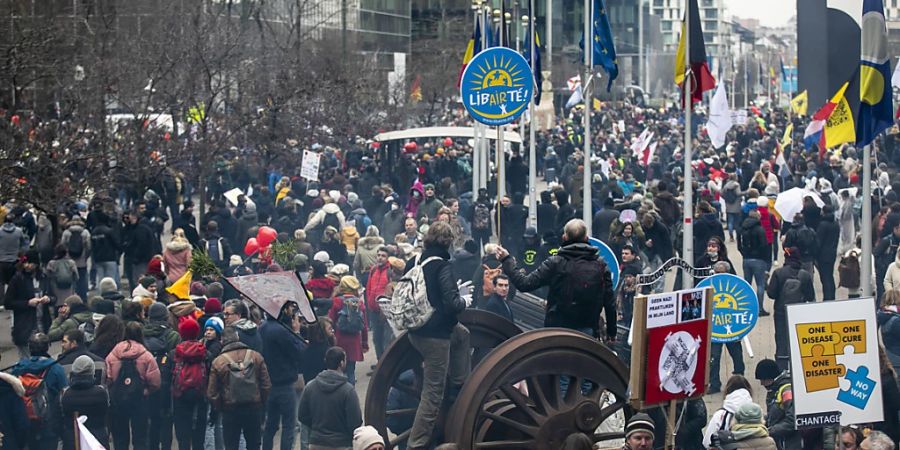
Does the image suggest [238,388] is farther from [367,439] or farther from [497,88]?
[497,88]

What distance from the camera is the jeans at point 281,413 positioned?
11.3 metres

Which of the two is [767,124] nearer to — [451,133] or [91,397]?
[451,133]

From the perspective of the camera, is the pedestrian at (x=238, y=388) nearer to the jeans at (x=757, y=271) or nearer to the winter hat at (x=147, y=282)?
the winter hat at (x=147, y=282)

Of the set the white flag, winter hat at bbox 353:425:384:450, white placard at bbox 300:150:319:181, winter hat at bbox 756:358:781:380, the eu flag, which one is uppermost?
the eu flag

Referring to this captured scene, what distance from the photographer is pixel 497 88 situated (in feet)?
58.5

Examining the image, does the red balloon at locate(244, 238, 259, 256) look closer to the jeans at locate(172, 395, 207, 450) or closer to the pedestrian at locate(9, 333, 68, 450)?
the jeans at locate(172, 395, 207, 450)

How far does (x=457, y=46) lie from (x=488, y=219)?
38.6m

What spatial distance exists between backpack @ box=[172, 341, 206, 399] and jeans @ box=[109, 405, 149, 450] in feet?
1.31

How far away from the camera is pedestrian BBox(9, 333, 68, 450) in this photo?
10.8 metres

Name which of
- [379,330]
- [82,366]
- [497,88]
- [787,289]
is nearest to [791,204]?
[497,88]

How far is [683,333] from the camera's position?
7.71 meters

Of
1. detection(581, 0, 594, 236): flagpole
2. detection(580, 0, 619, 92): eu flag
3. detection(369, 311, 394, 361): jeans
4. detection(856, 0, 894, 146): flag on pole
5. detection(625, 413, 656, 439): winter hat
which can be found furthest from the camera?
detection(580, 0, 619, 92): eu flag

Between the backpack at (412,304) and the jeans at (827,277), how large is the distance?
10.7 metres

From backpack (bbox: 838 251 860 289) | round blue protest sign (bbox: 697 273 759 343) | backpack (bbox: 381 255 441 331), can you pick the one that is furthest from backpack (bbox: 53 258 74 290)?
backpack (bbox: 381 255 441 331)
